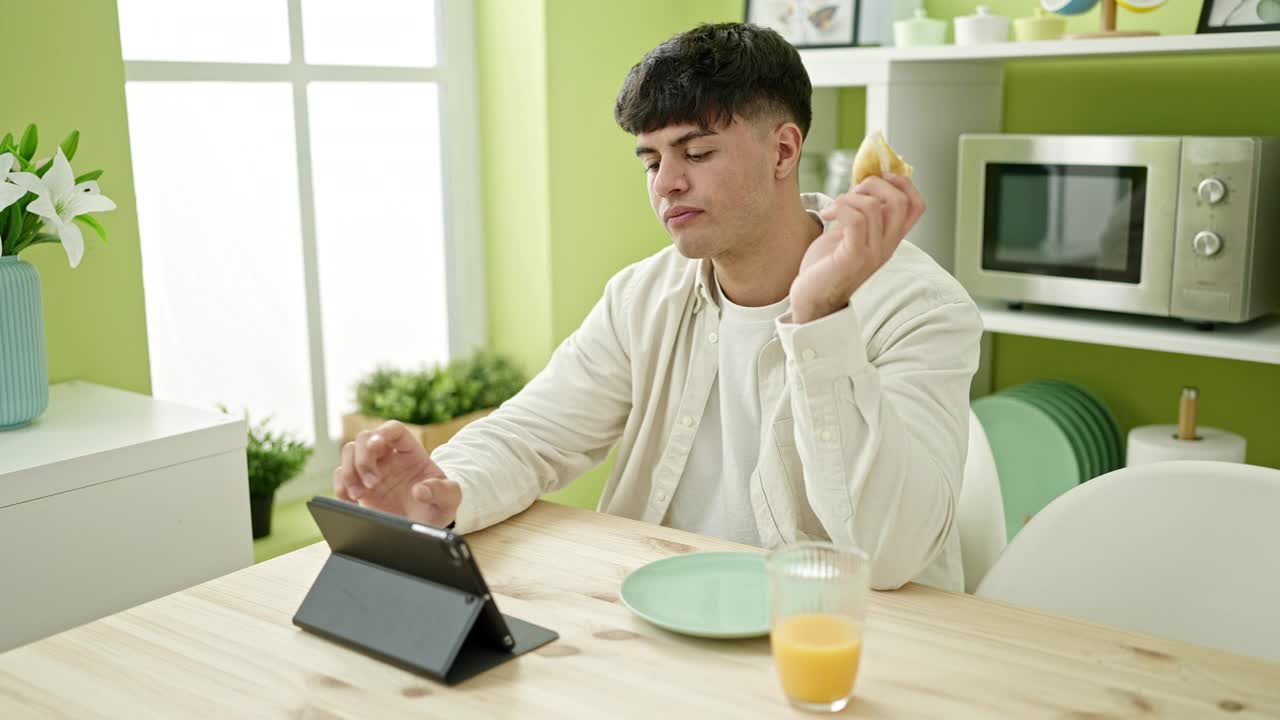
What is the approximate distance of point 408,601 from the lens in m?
1.05

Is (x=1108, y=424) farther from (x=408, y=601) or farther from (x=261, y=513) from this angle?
(x=408, y=601)

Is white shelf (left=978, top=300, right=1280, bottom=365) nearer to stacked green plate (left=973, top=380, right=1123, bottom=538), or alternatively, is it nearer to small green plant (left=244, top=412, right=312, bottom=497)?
stacked green plate (left=973, top=380, right=1123, bottom=538)

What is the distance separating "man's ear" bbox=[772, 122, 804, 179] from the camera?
1561mm

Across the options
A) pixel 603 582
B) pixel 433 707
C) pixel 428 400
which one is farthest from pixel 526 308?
pixel 433 707

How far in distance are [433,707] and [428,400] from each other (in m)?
1.72

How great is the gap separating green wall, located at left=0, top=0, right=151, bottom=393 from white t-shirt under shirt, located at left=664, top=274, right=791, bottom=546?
3.53 feet

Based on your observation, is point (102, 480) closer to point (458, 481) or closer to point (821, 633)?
point (458, 481)

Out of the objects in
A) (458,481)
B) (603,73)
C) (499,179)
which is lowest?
(458,481)

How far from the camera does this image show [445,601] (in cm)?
103

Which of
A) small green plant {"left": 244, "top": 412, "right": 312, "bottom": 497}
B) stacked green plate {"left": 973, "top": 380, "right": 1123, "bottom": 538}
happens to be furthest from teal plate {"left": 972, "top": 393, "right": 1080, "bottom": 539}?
small green plant {"left": 244, "top": 412, "right": 312, "bottom": 497}

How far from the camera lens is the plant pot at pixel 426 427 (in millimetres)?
2555

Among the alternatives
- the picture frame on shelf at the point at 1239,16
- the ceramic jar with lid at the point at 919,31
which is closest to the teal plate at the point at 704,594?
the picture frame on shelf at the point at 1239,16

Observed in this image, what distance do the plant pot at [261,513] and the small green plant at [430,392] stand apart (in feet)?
1.09

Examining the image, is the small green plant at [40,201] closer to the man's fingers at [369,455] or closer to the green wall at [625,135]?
the man's fingers at [369,455]
